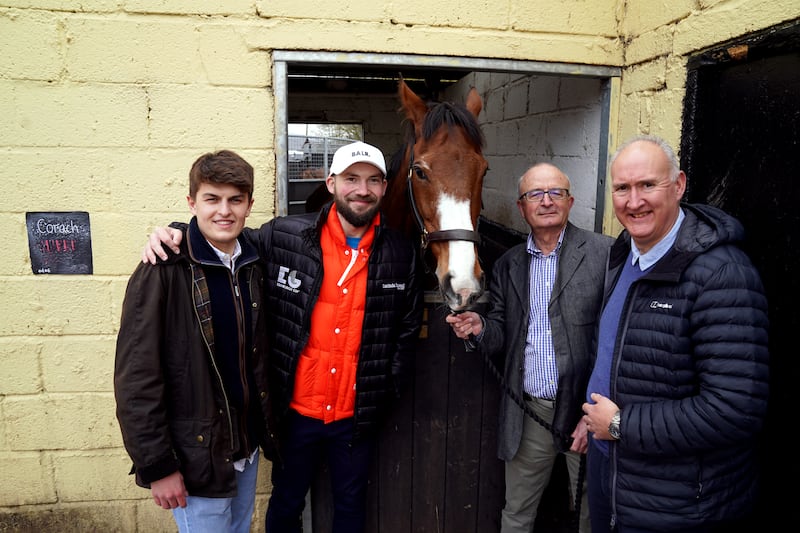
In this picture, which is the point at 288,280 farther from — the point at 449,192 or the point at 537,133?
the point at 537,133

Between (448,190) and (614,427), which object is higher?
(448,190)

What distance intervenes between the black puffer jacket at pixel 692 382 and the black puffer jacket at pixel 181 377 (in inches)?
55.7

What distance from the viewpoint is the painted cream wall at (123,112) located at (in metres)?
2.25

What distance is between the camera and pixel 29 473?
8.30ft

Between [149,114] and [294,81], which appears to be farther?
[294,81]

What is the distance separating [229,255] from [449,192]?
0.99 m

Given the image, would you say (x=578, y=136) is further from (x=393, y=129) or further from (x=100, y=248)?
(x=393, y=129)

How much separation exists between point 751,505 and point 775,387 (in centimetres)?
49

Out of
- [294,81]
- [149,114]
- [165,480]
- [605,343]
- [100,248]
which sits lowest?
[165,480]

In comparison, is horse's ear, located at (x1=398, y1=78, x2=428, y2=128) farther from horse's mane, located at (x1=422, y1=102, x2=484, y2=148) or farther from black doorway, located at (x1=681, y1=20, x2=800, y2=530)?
black doorway, located at (x1=681, y1=20, x2=800, y2=530)

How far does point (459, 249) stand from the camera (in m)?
2.02

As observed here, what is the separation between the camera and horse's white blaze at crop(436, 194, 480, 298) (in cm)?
195

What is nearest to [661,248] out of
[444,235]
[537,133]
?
[444,235]

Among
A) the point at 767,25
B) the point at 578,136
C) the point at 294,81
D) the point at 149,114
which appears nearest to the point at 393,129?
the point at 294,81
